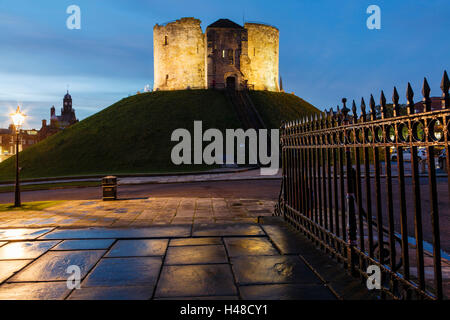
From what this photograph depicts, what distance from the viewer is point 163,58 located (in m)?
50.7

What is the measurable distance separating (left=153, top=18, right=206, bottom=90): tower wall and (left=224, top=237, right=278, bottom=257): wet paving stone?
46.5m

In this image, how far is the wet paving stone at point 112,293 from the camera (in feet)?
9.26

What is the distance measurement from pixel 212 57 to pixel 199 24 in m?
6.42

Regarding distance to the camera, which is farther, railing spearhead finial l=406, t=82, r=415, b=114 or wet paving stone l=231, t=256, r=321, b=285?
wet paving stone l=231, t=256, r=321, b=285

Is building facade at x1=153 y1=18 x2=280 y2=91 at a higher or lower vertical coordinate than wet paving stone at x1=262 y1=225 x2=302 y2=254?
higher

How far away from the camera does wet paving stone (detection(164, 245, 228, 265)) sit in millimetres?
3732

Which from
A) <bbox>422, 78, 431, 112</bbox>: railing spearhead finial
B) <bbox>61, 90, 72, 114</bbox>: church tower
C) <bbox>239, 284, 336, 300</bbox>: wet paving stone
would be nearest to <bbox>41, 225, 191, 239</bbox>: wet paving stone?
<bbox>239, 284, 336, 300</bbox>: wet paving stone

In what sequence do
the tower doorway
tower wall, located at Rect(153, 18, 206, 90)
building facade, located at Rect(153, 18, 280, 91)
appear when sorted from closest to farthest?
building facade, located at Rect(153, 18, 280, 91)
the tower doorway
tower wall, located at Rect(153, 18, 206, 90)

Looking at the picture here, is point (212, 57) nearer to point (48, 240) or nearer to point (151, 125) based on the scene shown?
point (151, 125)

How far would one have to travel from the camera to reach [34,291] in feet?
9.85

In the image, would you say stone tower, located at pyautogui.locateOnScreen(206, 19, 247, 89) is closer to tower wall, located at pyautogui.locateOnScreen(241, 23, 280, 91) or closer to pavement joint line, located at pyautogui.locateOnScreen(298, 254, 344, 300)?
tower wall, located at pyautogui.locateOnScreen(241, 23, 280, 91)

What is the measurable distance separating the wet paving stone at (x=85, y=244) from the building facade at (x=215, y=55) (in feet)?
145

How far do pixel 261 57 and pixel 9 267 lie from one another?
5074 centimetres

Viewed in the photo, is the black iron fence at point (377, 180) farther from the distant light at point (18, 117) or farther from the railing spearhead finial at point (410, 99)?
the distant light at point (18, 117)
